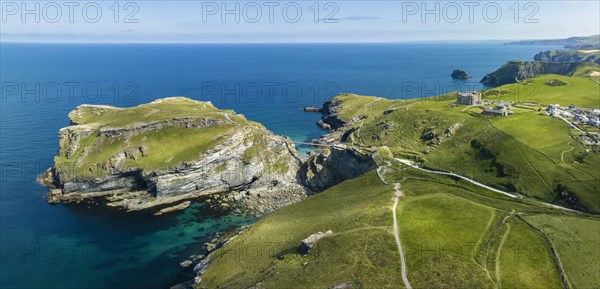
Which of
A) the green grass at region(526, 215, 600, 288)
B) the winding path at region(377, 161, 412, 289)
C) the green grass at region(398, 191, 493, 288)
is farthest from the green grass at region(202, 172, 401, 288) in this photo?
the green grass at region(526, 215, 600, 288)

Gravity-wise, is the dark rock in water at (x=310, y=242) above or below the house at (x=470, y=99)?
Result: below

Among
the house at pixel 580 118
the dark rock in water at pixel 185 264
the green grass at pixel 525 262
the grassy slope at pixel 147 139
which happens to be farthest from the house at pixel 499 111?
the dark rock in water at pixel 185 264

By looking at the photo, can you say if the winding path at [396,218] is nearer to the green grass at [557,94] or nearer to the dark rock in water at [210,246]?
the dark rock in water at [210,246]

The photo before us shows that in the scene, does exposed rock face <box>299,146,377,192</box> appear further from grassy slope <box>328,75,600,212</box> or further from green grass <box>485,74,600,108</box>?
green grass <box>485,74,600,108</box>

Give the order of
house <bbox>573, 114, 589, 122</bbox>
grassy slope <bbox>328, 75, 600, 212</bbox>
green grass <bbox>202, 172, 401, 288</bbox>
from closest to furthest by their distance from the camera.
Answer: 1. green grass <bbox>202, 172, 401, 288</bbox>
2. grassy slope <bbox>328, 75, 600, 212</bbox>
3. house <bbox>573, 114, 589, 122</bbox>

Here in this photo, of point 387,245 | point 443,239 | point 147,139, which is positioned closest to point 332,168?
point 387,245

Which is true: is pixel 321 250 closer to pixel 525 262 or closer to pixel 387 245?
pixel 387 245
